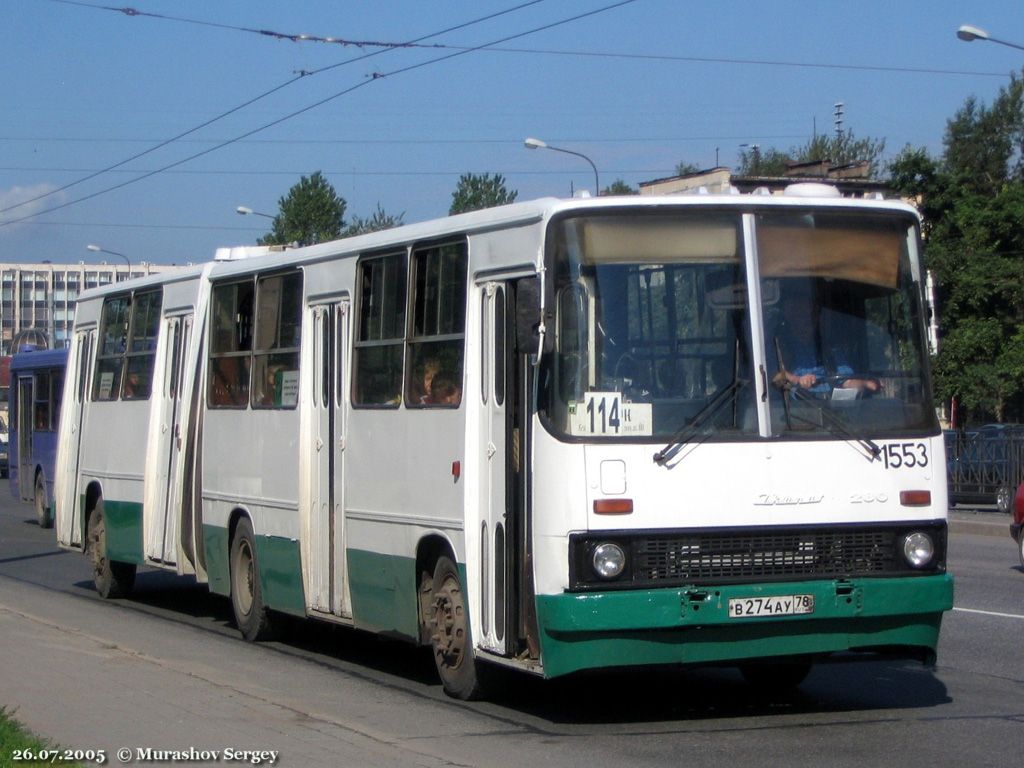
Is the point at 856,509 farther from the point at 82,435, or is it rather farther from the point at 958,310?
the point at 958,310

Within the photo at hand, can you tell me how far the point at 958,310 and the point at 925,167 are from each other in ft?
14.4

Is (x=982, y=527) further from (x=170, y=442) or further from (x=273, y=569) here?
(x=273, y=569)

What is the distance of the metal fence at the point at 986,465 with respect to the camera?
30.9 metres

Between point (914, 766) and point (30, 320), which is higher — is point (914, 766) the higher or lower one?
the lower one

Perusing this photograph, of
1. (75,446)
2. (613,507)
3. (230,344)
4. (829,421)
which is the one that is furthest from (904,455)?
(75,446)

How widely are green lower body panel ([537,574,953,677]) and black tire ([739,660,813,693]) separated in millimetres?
1116

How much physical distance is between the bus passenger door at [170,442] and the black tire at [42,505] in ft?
51.0

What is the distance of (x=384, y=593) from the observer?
10789 mm

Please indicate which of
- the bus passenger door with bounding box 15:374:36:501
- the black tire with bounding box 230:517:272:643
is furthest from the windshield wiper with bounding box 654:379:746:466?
the bus passenger door with bounding box 15:374:36:501

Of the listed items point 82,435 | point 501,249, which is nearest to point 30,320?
point 82,435

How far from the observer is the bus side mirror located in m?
8.55

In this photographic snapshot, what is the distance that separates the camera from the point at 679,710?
380 inches

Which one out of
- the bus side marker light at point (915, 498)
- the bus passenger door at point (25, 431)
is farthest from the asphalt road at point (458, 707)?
the bus passenger door at point (25, 431)

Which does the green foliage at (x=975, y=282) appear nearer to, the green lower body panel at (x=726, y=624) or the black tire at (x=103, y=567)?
the black tire at (x=103, y=567)
